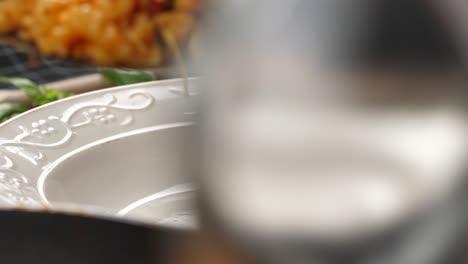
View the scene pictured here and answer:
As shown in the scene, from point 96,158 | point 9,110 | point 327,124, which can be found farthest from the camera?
point 9,110

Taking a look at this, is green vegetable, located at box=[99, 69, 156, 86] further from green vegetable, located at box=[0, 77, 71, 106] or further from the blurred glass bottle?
the blurred glass bottle

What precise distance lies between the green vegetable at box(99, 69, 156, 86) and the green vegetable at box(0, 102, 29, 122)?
0.10 metres

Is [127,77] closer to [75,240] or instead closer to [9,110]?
[9,110]

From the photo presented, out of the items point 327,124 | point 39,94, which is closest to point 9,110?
point 39,94

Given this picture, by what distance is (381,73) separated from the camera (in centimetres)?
22

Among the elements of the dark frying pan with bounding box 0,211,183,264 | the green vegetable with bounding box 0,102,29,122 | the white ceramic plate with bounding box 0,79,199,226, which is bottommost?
the dark frying pan with bounding box 0,211,183,264

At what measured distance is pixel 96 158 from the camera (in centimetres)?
58

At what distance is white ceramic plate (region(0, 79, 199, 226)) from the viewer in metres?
0.54

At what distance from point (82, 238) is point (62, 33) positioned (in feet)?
2.47

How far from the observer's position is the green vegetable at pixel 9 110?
719mm

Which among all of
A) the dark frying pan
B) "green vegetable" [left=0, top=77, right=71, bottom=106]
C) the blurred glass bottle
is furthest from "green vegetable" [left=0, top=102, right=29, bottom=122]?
Answer: the blurred glass bottle

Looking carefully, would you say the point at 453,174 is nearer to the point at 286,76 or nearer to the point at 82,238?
the point at 286,76

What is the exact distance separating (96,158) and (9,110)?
178 mm

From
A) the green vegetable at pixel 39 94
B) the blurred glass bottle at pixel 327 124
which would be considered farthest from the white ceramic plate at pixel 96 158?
the blurred glass bottle at pixel 327 124
